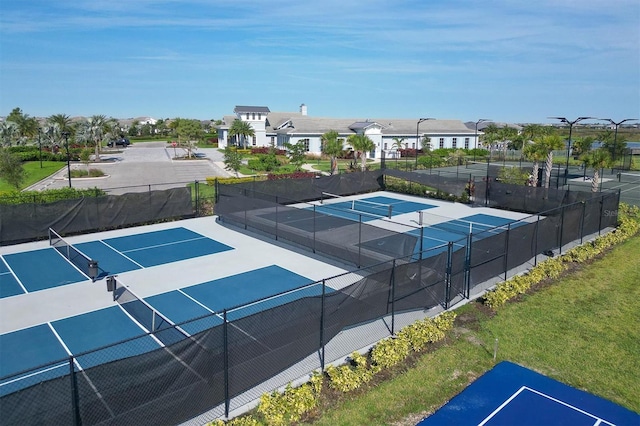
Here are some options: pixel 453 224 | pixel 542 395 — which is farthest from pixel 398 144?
pixel 542 395

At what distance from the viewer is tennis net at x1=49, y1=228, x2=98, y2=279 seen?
15.4m

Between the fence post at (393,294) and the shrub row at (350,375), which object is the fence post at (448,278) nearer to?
the shrub row at (350,375)

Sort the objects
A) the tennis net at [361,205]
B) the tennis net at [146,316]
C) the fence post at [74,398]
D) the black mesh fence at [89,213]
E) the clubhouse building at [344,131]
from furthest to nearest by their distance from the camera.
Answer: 1. the clubhouse building at [344,131]
2. the tennis net at [361,205]
3. the black mesh fence at [89,213]
4. the tennis net at [146,316]
5. the fence post at [74,398]

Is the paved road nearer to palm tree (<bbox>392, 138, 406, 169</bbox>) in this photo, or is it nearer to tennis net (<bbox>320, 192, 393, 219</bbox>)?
tennis net (<bbox>320, 192, 393, 219</bbox>)

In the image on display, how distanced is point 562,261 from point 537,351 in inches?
309

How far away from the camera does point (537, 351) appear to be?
10.9m

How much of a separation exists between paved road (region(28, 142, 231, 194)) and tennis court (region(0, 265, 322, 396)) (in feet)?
57.0

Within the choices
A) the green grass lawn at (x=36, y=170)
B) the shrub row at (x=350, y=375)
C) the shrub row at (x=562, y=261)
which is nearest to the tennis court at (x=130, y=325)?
the shrub row at (x=350, y=375)

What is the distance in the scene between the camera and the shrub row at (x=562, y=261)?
1346 cm

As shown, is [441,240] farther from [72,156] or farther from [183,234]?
[72,156]

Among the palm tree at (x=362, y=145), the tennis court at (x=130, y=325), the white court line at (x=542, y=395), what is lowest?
the white court line at (x=542, y=395)

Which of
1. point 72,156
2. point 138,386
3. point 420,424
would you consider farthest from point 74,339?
point 72,156

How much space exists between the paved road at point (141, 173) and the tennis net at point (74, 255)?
33.3 feet

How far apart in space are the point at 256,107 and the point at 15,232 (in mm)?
58408
